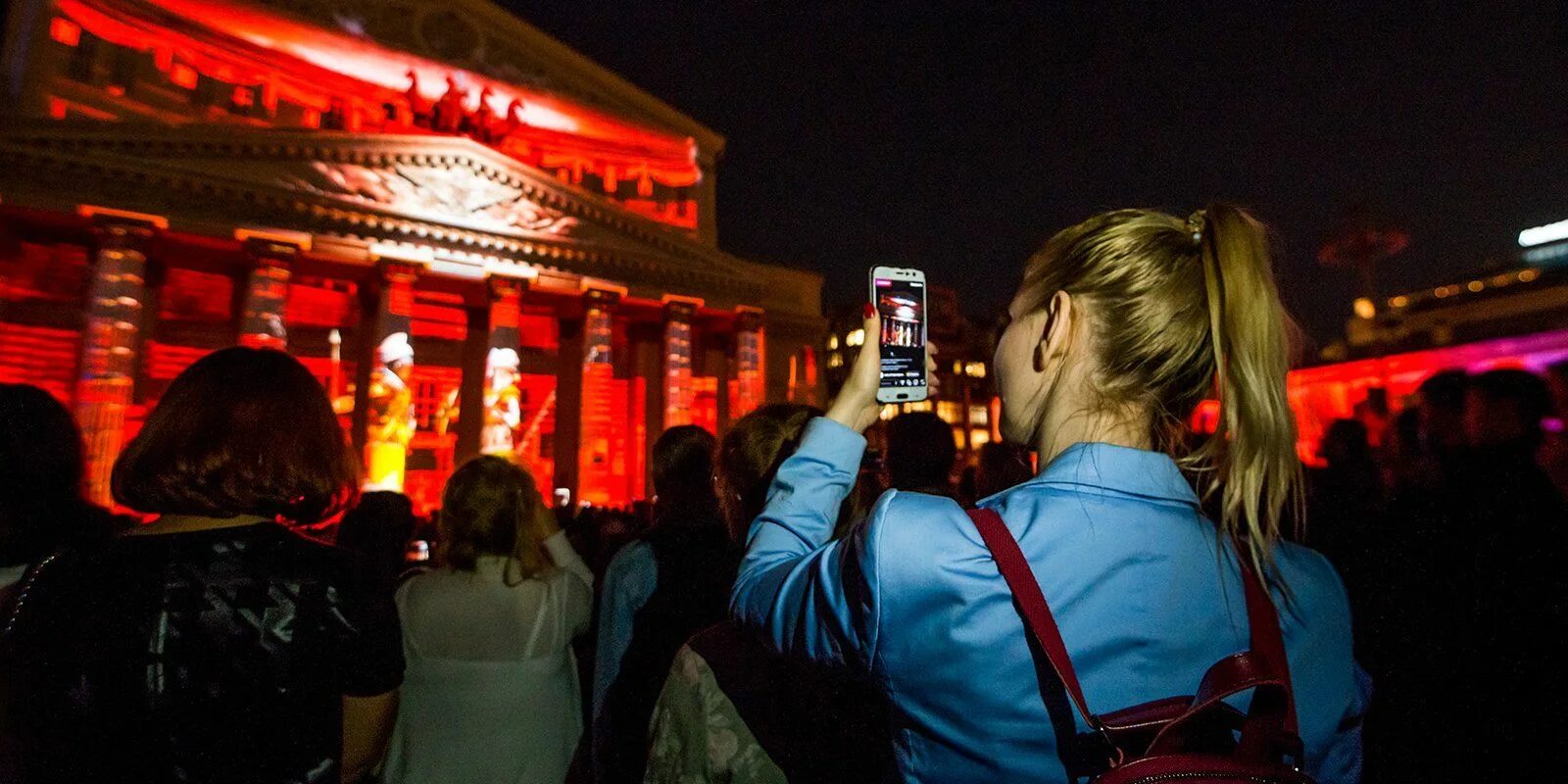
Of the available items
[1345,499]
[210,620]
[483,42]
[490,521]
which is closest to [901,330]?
[210,620]

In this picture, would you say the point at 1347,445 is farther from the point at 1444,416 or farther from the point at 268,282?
the point at 268,282

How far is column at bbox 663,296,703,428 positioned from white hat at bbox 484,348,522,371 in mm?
4420

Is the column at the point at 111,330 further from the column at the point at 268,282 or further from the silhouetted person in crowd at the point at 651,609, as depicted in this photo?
the silhouetted person in crowd at the point at 651,609

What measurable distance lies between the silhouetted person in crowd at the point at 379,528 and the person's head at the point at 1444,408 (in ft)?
18.5

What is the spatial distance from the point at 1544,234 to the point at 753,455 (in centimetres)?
4858

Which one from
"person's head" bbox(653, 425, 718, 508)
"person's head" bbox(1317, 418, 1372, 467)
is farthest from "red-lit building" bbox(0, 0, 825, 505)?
"person's head" bbox(1317, 418, 1372, 467)

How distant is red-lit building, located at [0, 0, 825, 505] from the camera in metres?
14.5

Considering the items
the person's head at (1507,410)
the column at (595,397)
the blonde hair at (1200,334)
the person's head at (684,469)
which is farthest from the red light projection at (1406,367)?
the blonde hair at (1200,334)

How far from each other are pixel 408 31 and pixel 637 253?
8970mm

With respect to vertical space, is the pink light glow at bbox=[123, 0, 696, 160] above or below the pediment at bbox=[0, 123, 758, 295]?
above

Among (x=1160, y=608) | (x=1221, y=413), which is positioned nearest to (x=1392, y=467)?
(x=1221, y=413)

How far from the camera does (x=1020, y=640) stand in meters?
0.95

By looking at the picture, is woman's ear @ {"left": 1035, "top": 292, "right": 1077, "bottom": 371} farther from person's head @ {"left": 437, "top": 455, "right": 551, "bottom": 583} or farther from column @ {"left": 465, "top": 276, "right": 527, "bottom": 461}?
column @ {"left": 465, "top": 276, "right": 527, "bottom": 461}

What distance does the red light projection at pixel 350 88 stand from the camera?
17109mm
